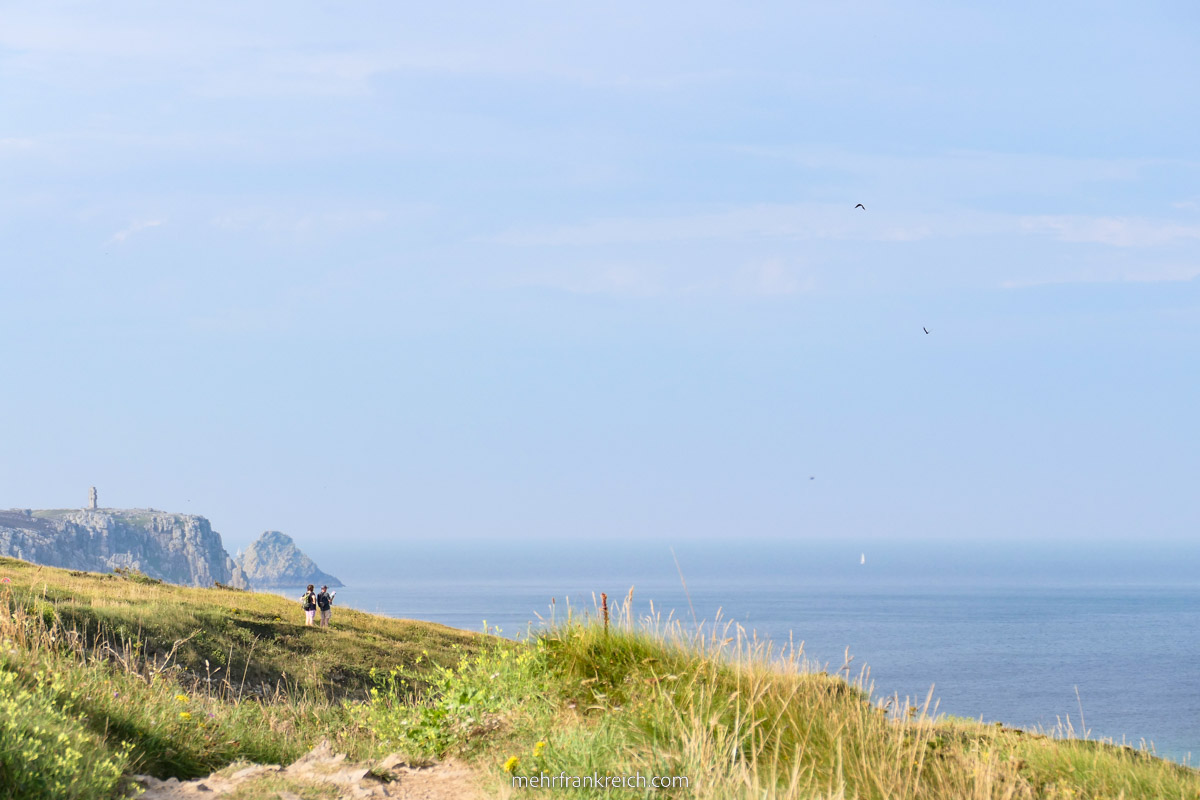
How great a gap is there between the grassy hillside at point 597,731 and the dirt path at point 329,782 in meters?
0.25

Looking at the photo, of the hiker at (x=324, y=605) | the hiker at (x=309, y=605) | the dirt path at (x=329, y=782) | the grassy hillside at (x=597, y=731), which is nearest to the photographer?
the grassy hillside at (x=597, y=731)

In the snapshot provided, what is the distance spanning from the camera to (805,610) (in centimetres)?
19600

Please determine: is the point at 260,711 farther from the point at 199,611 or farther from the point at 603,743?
the point at 199,611

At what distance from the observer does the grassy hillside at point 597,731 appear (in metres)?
5.88

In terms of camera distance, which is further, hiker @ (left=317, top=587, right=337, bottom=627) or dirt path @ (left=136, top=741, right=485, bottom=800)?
hiker @ (left=317, top=587, right=337, bottom=627)

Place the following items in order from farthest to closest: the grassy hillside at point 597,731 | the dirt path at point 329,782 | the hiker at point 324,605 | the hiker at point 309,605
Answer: the hiker at point 324,605
the hiker at point 309,605
the dirt path at point 329,782
the grassy hillside at point 597,731

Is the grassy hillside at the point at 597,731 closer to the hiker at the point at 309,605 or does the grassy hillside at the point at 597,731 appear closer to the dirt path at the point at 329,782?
the dirt path at the point at 329,782

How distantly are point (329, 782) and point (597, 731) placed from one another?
1.95 m

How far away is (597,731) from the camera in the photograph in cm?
677

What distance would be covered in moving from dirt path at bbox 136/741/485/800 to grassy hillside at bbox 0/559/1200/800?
247mm

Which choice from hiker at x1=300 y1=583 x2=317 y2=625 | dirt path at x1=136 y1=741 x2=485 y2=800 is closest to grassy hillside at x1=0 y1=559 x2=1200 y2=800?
dirt path at x1=136 y1=741 x2=485 y2=800

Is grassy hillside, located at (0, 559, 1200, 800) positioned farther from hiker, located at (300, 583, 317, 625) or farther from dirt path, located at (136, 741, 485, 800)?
hiker, located at (300, 583, 317, 625)

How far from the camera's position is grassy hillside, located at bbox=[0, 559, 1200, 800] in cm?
588

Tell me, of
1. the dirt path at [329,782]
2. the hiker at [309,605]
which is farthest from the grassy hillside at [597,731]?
the hiker at [309,605]
